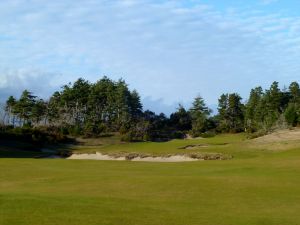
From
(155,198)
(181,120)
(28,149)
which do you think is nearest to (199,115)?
(181,120)

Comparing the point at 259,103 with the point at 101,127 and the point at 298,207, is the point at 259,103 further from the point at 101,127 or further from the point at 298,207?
the point at 298,207

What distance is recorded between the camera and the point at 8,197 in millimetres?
18609

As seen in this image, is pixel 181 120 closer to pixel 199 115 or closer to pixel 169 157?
pixel 199 115

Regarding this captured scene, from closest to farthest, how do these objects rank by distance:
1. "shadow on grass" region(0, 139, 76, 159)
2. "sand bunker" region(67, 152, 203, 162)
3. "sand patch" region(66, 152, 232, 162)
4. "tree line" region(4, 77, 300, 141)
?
"sand patch" region(66, 152, 232, 162), "sand bunker" region(67, 152, 203, 162), "shadow on grass" region(0, 139, 76, 159), "tree line" region(4, 77, 300, 141)

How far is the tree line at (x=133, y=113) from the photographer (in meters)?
105

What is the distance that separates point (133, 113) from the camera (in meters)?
131

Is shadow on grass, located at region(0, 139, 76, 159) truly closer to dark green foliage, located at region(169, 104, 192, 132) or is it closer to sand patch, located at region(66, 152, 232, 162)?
sand patch, located at region(66, 152, 232, 162)

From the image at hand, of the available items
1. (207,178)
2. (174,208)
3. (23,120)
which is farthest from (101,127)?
(174,208)

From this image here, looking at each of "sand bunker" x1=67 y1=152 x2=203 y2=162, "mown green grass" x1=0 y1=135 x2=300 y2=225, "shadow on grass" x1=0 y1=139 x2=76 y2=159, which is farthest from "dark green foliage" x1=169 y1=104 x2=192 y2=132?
"mown green grass" x1=0 y1=135 x2=300 y2=225

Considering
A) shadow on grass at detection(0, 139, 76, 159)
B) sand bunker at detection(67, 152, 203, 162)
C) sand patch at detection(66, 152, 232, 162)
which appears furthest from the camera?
shadow on grass at detection(0, 139, 76, 159)

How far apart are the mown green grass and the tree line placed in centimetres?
6739

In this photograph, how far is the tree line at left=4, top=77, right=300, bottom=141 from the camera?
344ft

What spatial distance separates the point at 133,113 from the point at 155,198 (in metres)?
108

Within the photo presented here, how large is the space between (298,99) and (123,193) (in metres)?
100
